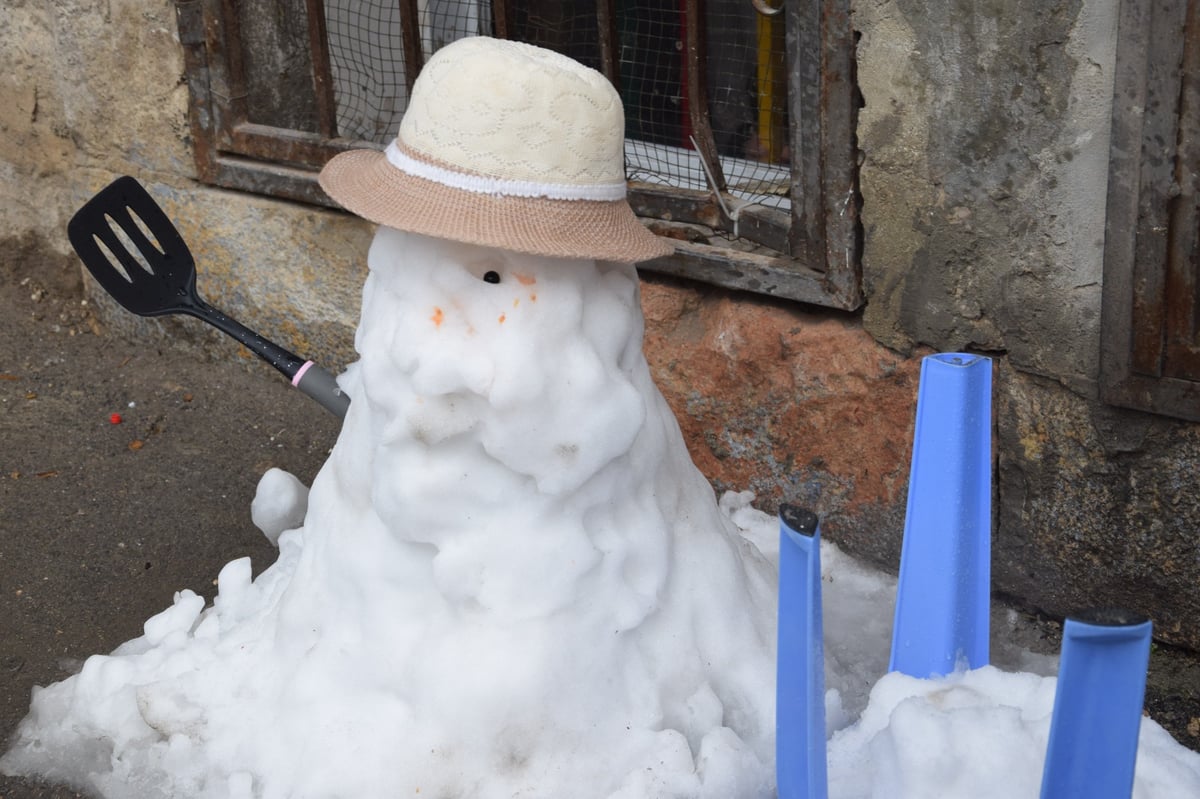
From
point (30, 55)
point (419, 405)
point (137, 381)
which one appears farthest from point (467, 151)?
point (30, 55)

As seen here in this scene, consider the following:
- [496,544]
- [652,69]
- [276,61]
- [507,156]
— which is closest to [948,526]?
[496,544]

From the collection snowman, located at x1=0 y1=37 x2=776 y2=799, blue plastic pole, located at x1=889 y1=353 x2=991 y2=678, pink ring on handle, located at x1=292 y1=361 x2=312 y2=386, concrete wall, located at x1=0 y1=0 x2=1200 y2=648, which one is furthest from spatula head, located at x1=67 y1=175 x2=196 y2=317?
blue plastic pole, located at x1=889 y1=353 x2=991 y2=678

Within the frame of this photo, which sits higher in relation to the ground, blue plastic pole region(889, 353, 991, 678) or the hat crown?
the hat crown

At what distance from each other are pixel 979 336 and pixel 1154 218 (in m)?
0.39

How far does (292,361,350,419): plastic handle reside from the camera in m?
2.33

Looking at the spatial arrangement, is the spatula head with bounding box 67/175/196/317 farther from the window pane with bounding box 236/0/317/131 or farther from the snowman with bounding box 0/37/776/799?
the window pane with bounding box 236/0/317/131

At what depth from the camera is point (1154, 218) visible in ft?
6.67

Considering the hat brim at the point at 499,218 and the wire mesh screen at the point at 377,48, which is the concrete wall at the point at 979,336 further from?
the wire mesh screen at the point at 377,48

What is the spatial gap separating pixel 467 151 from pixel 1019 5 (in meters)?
0.93

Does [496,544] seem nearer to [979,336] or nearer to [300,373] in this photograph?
[300,373]

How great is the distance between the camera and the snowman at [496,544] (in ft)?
5.74

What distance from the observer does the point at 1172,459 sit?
216 cm

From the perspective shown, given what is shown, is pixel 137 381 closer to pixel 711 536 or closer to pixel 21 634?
pixel 21 634

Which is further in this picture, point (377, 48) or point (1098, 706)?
point (377, 48)
